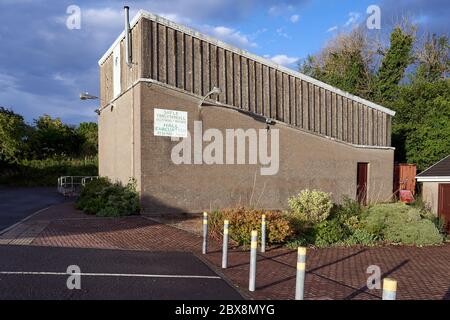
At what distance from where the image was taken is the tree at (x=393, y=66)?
37.2m

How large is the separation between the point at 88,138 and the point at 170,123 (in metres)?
34.2

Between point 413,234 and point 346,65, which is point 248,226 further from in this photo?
point 346,65

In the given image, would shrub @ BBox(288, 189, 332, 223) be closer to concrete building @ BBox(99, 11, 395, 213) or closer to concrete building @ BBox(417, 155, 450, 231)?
concrete building @ BBox(99, 11, 395, 213)

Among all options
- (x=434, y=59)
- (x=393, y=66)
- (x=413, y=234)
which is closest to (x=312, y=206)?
(x=413, y=234)

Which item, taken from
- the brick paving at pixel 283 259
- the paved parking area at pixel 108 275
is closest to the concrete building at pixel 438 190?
the brick paving at pixel 283 259

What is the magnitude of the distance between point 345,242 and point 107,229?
696 cm

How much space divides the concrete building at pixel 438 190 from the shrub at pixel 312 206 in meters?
7.93

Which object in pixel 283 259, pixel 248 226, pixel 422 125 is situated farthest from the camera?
pixel 422 125

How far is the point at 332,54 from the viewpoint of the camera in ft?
148

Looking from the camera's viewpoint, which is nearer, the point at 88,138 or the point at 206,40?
the point at 206,40

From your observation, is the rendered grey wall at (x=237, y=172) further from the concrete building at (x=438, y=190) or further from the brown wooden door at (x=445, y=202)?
the brown wooden door at (x=445, y=202)

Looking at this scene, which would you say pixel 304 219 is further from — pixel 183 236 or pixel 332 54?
pixel 332 54

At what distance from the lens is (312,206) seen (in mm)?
15031
